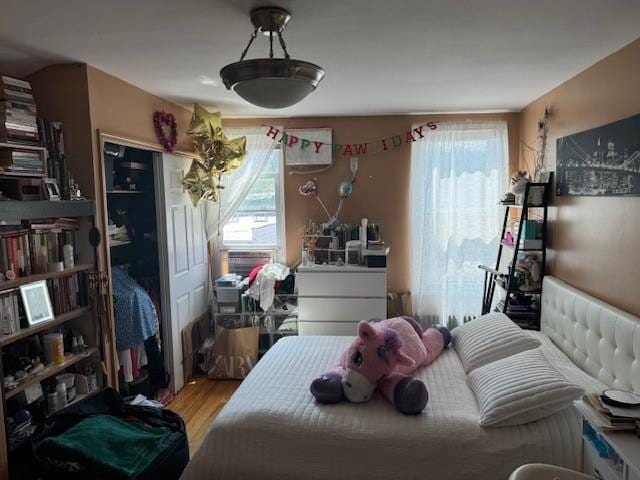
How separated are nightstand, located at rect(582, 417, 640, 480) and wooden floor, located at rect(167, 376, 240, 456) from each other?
2241 millimetres

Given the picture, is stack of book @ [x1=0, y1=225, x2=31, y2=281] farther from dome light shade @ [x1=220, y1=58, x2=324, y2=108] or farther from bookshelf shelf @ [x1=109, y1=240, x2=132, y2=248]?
dome light shade @ [x1=220, y1=58, x2=324, y2=108]

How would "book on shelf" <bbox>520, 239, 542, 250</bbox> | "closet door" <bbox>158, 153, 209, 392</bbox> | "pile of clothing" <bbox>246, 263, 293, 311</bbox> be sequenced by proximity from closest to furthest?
"book on shelf" <bbox>520, 239, 542, 250</bbox>, "closet door" <bbox>158, 153, 209, 392</bbox>, "pile of clothing" <bbox>246, 263, 293, 311</bbox>

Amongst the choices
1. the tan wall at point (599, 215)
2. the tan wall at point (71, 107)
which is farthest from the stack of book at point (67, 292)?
the tan wall at point (599, 215)

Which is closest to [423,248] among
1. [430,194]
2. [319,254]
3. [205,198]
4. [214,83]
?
[430,194]

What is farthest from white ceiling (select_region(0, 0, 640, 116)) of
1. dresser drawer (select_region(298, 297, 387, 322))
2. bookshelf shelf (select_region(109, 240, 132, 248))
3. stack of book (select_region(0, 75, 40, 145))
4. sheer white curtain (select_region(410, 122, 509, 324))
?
dresser drawer (select_region(298, 297, 387, 322))

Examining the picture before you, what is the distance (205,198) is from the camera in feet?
13.9

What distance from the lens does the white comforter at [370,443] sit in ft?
6.73

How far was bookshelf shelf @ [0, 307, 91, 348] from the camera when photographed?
219cm

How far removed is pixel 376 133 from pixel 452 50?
6.57ft

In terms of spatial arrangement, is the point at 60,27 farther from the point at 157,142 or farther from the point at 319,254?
the point at 319,254

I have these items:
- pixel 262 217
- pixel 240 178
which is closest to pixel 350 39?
pixel 240 178

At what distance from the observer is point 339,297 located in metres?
4.10

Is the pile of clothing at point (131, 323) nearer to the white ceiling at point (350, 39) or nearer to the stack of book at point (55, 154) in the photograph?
the stack of book at point (55, 154)

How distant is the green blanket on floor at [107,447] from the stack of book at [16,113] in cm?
142
